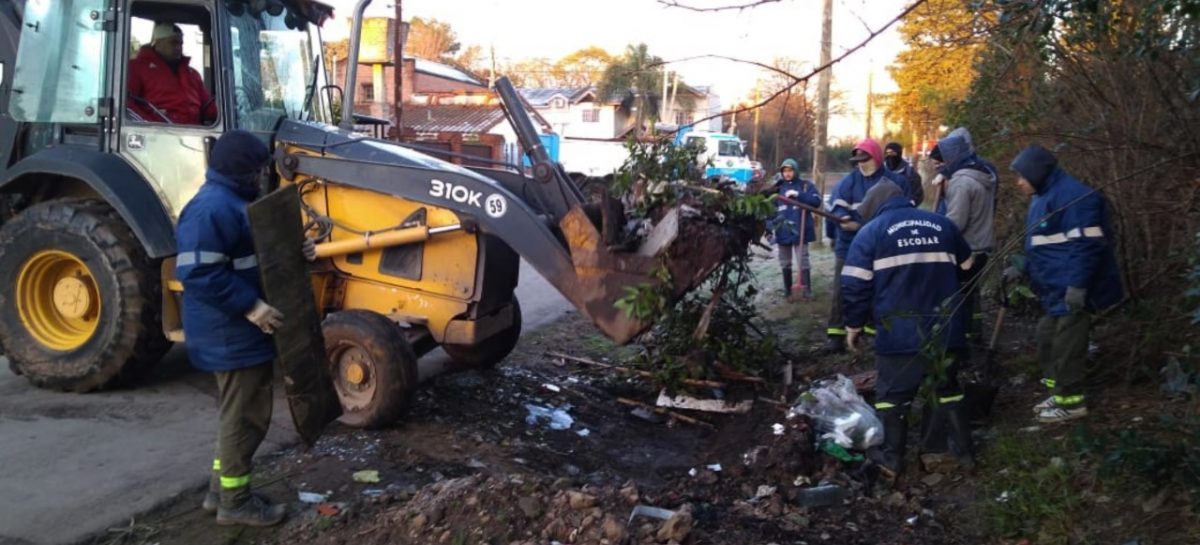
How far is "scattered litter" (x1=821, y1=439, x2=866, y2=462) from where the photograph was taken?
521 cm

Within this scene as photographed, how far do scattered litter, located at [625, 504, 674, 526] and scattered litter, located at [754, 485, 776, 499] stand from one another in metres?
0.90

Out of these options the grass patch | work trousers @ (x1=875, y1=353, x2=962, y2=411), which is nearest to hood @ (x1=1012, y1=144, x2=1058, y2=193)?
work trousers @ (x1=875, y1=353, x2=962, y2=411)

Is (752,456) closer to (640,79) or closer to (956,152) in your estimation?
(640,79)

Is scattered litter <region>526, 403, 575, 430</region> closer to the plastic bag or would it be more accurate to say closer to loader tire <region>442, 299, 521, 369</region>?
loader tire <region>442, 299, 521, 369</region>

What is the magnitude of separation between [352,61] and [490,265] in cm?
178

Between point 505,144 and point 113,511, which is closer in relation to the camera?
point 113,511

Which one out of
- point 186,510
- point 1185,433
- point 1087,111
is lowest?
point 186,510

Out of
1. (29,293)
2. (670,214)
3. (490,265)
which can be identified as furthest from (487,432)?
(29,293)

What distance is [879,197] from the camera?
5777mm

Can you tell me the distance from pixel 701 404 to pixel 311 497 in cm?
268

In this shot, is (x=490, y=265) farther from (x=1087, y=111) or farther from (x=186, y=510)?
(x=1087, y=111)

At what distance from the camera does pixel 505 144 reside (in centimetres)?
2984

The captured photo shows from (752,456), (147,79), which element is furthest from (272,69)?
(752,456)

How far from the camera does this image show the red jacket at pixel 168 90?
620 centimetres
